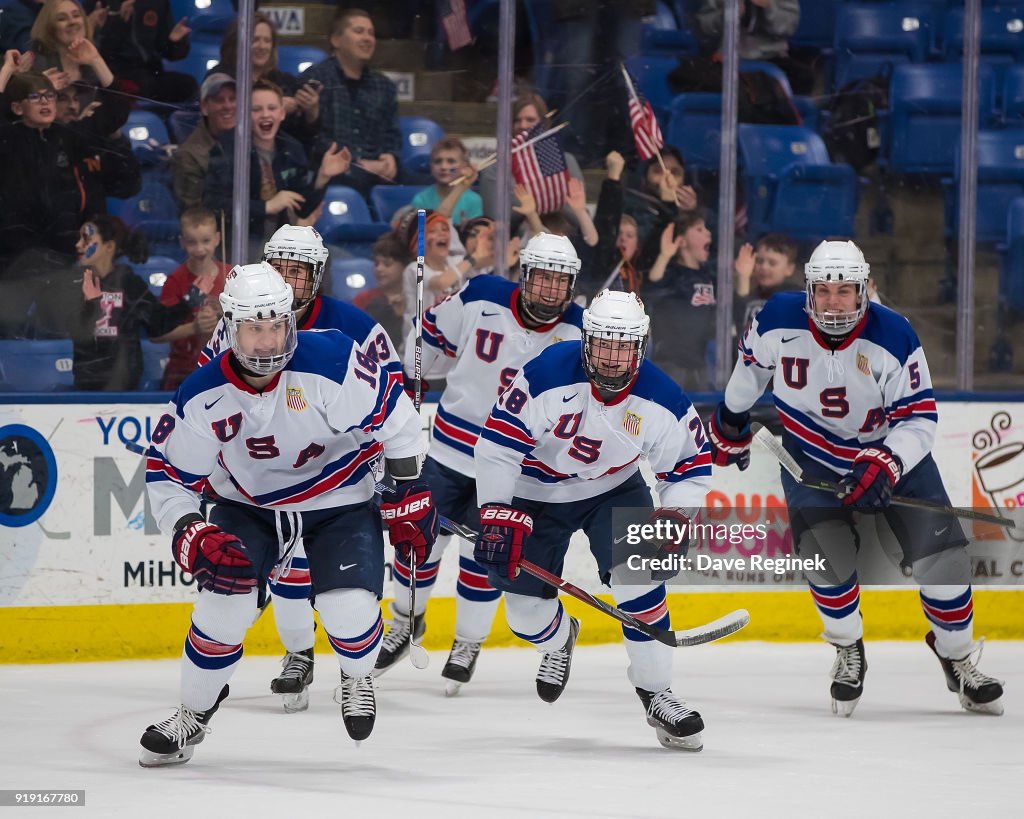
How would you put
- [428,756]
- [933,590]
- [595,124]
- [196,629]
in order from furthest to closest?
[595,124] < [933,590] < [428,756] < [196,629]

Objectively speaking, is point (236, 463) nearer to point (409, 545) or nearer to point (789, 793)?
point (409, 545)

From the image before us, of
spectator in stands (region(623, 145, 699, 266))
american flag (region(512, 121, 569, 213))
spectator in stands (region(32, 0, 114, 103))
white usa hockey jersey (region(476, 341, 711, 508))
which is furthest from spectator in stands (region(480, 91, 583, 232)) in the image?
white usa hockey jersey (region(476, 341, 711, 508))

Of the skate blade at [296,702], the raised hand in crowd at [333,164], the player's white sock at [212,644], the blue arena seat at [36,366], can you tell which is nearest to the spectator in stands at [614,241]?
the raised hand in crowd at [333,164]

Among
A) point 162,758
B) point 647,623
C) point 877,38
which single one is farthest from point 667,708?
point 877,38

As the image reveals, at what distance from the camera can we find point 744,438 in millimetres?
4797

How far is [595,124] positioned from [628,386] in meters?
2.34

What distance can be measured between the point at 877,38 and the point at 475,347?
98.5 inches

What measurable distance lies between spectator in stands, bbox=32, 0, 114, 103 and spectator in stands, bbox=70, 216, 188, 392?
47 centimetres

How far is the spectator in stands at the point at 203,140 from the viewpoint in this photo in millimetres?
5555

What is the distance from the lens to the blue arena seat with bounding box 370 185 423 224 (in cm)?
581

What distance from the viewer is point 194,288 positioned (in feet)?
18.2

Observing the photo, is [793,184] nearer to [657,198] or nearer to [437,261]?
[657,198]

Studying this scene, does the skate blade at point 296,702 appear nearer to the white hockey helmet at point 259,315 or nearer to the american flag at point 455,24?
the white hockey helmet at point 259,315

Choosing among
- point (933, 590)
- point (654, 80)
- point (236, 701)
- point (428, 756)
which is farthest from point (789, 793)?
point (654, 80)
